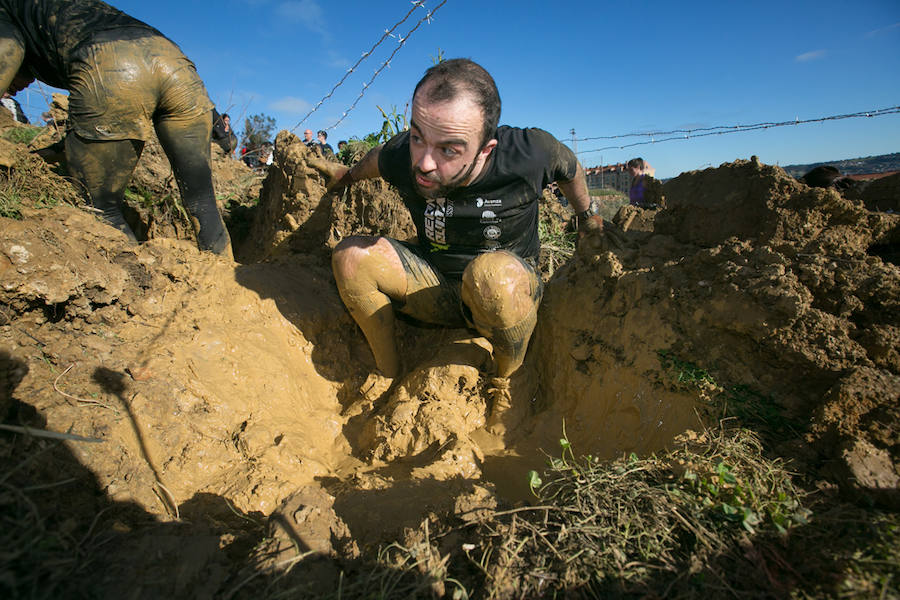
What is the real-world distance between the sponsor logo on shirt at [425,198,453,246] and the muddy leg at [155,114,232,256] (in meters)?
1.54

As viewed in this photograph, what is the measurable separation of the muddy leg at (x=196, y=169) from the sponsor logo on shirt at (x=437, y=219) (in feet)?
5.05

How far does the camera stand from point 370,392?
257cm

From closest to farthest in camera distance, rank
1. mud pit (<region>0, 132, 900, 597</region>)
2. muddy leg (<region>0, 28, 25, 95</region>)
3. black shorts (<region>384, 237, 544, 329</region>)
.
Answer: mud pit (<region>0, 132, 900, 597</region>) < muddy leg (<region>0, 28, 25, 95</region>) < black shorts (<region>384, 237, 544, 329</region>)

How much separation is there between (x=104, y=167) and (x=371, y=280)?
168 centimetres

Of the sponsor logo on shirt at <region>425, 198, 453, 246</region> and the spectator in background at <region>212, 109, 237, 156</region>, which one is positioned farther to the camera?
the spectator in background at <region>212, 109, 237, 156</region>

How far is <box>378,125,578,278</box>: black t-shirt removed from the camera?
2.24m

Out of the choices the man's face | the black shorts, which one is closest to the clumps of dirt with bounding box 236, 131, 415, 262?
the black shorts

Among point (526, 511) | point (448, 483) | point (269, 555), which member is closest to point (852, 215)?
point (526, 511)

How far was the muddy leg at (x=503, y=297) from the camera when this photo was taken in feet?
6.59

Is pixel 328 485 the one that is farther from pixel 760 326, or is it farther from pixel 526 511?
pixel 760 326

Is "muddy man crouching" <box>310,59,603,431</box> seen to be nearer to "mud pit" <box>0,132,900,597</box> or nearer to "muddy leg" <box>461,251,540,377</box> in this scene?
"muddy leg" <box>461,251,540,377</box>

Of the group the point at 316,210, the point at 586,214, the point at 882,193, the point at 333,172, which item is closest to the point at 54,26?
the point at 333,172

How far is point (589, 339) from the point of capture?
225cm

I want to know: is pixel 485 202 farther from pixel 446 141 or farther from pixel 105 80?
pixel 105 80
